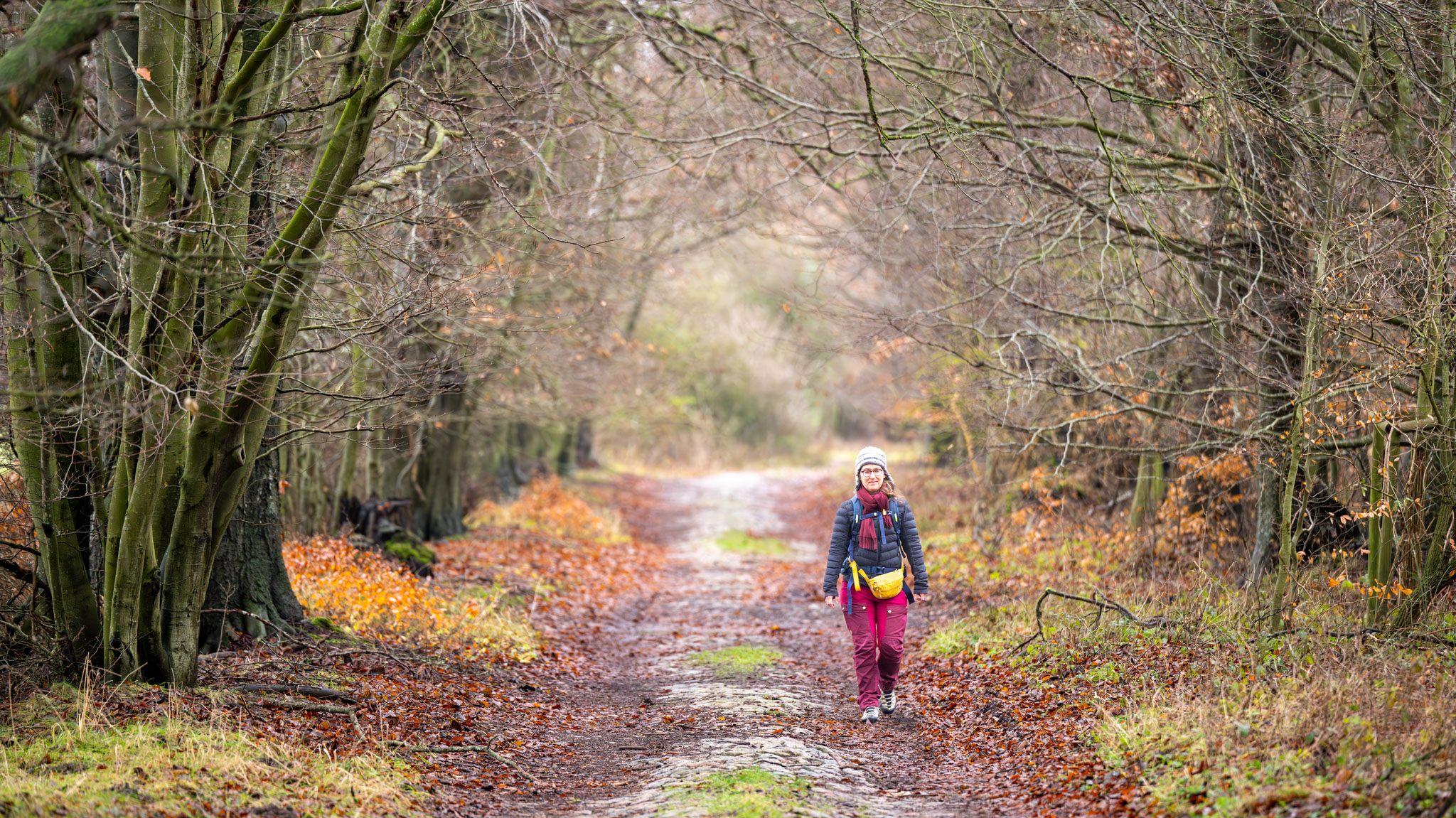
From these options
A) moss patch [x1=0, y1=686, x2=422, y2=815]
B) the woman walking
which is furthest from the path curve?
moss patch [x1=0, y1=686, x2=422, y2=815]

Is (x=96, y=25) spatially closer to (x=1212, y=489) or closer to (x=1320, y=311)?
(x=1320, y=311)

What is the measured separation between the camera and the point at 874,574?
7539mm

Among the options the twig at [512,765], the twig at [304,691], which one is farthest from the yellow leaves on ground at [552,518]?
the twig at [512,765]

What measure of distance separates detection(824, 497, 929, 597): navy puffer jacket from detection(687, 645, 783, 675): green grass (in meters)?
2.03

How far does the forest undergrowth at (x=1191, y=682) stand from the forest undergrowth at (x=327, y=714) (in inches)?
124

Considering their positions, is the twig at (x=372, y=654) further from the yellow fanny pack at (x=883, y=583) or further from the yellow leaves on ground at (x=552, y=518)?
the yellow leaves on ground at (x=552, y=518)

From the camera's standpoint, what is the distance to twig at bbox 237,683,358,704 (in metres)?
6.66

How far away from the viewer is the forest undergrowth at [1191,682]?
4855mm

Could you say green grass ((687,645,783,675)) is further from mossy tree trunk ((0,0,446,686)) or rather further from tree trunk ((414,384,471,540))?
tree trunk ((414,384,471,540))

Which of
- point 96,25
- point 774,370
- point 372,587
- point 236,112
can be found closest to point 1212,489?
point 372,587

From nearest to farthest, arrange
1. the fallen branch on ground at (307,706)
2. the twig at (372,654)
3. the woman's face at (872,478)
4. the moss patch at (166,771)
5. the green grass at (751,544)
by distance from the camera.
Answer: the moss patch at (166,771), the fallen branch on ground at (307,706), the woman's face at (872,478), the twig at (372,654), the green grass at (751,544)

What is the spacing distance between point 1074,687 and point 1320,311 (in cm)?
309

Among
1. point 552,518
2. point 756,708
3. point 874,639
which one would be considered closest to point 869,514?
point 874,639

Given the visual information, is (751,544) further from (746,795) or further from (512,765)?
(746,795)
